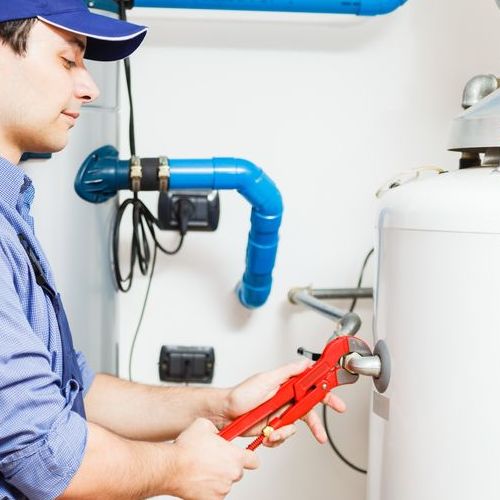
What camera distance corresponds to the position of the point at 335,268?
151 centimetres

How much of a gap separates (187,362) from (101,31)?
0.80 meters

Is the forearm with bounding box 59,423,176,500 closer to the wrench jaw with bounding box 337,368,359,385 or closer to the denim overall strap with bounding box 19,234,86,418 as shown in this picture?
the denim overall strap with bounding box 19,234,86,418

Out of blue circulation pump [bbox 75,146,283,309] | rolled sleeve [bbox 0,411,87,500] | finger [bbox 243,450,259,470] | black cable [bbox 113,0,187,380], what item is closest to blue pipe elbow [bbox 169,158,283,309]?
→ blue circulation pump [bbox 75,146,283,309]

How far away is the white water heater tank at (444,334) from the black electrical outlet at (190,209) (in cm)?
60

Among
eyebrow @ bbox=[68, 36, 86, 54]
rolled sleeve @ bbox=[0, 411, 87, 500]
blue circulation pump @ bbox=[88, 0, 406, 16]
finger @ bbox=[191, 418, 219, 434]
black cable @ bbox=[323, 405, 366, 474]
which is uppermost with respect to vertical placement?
blue circulation pump @ bbox=[88, 0, 406, 16]

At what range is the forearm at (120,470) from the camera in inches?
30.6

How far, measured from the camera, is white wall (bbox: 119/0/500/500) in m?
1.45

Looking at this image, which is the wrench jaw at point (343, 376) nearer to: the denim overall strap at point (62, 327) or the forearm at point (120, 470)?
the forearm at point (120, 470)

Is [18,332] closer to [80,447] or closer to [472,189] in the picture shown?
[80,447]

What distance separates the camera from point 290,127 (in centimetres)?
147

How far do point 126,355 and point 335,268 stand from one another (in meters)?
0.48

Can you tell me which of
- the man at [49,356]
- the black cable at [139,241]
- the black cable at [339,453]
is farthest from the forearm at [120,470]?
the black cable at [339,453]

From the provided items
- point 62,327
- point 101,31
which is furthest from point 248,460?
point 101,31

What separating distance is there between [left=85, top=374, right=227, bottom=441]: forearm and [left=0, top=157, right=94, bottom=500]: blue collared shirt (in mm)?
319
